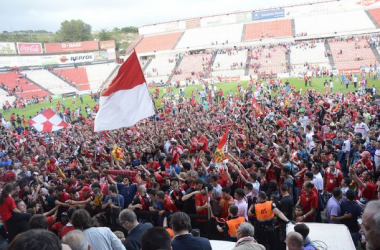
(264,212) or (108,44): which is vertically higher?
(108,44)

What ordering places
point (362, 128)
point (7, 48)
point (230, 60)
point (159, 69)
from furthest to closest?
point (159, 69) < point (7, 48) < point (230, 60) < point (362, 128)

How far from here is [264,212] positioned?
5227 millimetres

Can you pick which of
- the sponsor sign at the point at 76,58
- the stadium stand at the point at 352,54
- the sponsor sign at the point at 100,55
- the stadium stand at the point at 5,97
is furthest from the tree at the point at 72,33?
the stadium stand at the point at 352,54

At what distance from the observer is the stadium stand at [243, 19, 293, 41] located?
62188 mm

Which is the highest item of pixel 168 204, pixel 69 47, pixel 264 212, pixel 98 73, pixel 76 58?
pixel 69 47

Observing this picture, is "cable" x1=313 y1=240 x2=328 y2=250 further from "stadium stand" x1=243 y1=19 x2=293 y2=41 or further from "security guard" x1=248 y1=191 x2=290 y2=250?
"stadium stand" x1=243 y1=19 x2=293 y2=41

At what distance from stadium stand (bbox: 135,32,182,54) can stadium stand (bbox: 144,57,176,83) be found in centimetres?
563

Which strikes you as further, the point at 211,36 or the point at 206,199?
the point at 211,36

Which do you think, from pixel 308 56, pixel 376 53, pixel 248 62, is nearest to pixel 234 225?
pixel 376 53

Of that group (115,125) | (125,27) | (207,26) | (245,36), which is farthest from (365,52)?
(125,27)

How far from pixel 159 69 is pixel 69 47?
792 inches

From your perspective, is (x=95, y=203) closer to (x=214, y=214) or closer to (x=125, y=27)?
(x=214, y=214)

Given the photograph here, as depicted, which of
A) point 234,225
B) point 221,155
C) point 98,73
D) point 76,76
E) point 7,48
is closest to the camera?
point 234,225

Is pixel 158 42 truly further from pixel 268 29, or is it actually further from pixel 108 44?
pixel 268 29
